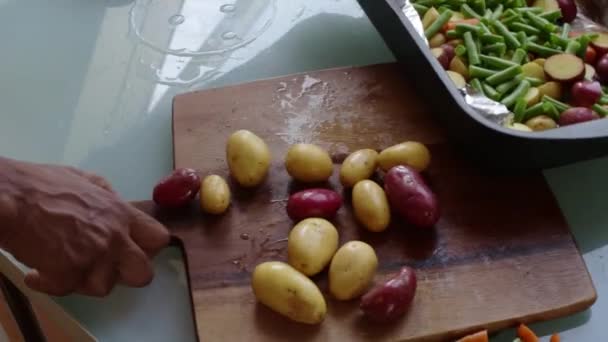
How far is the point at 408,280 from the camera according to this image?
1030mm

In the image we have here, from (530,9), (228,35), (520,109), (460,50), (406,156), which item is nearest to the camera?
(406,156)

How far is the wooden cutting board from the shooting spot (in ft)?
3.43

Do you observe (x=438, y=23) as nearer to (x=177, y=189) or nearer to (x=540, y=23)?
(x=540, y=23)

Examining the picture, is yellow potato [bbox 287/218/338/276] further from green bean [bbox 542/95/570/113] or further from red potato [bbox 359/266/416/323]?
green bean [bbox 542/95/570/113]

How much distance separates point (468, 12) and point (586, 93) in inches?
13.1

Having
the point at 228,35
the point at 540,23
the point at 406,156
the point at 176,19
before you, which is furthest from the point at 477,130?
the point at 176,19

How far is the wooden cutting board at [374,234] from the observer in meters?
1.04

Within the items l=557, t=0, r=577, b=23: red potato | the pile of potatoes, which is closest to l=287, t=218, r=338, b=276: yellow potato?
the pile of potatoes

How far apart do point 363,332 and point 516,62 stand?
673 millimetres

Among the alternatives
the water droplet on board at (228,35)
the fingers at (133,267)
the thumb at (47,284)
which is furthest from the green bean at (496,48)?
the thumb at (47,284)

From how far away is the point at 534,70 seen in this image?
138 centimetres

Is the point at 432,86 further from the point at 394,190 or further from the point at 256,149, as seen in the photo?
the point at 256,149

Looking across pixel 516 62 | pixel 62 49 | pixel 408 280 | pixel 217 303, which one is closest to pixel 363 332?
pixel 408 280

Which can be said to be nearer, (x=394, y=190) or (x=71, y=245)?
(x=71, y=245)
